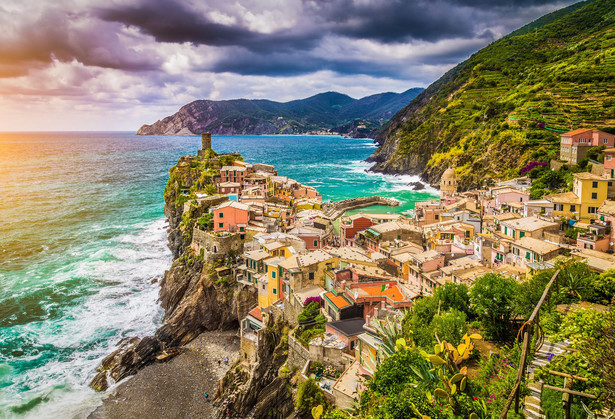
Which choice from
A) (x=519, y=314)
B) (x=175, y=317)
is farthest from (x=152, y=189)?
(x=519, y=314)

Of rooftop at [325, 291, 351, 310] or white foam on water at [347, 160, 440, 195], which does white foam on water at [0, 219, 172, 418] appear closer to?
rooftop at [325, 291, 351, 310]

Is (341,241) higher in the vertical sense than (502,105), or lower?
lower

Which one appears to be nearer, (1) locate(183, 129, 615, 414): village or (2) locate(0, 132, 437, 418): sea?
(1) locate(183, 129, 615, 414): village

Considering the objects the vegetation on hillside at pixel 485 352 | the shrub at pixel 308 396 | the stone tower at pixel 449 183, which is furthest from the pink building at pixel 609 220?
the stone tower at pixel 449 183

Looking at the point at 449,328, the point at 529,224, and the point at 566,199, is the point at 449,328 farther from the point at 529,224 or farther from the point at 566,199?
the point at 566,199

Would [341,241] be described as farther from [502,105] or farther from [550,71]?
[550,71]

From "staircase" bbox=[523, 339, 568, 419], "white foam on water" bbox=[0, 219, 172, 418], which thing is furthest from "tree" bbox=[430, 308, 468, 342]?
"white foam on water" bbox=[0, 219, 172, 418]
